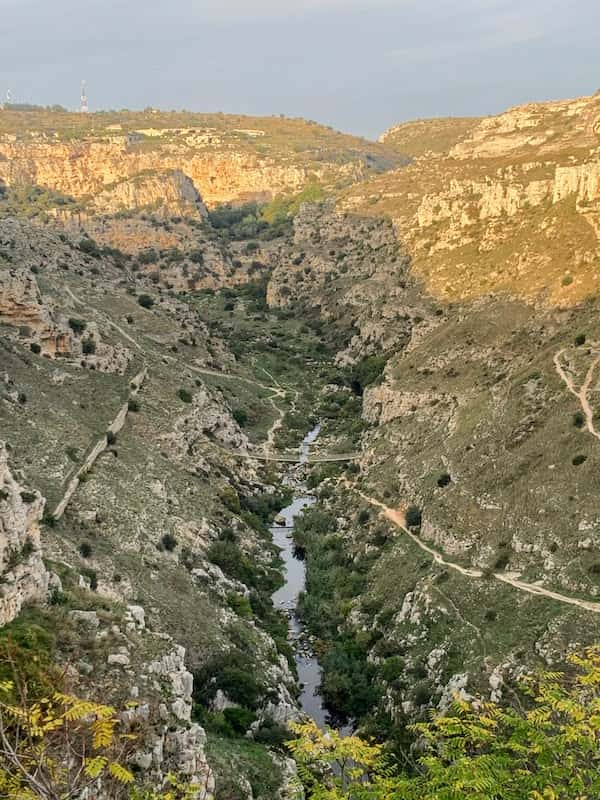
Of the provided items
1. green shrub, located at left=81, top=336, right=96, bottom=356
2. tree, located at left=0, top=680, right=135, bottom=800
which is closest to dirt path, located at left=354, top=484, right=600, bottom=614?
tree, located at left=0, top=680, right=135, bottom=800

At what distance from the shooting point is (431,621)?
43000 millimetres

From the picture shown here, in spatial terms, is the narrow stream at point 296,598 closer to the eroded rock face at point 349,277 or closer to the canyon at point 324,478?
the canyon at point 324,478

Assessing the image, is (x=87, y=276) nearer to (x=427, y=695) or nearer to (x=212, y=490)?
(x=212, y=490)

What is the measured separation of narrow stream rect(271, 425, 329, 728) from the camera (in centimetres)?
4209

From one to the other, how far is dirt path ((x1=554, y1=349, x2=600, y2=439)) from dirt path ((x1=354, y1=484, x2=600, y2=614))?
11557 millimetres

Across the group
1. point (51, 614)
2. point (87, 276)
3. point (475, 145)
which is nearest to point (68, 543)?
point (51, 614)

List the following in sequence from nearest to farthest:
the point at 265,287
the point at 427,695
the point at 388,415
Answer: the point at 427,695 < the point at 388,415 < the point at 265,287

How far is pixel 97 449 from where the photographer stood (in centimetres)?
5209

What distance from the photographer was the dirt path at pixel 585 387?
49.1 metres

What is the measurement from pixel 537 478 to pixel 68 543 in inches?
1128

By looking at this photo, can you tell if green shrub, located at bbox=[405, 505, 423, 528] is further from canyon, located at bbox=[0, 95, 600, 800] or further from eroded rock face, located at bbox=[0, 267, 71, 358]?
eroded rock face, located at bbox=[0, 267, 71, 358]

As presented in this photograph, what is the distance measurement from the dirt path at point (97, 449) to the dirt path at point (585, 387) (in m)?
32.8

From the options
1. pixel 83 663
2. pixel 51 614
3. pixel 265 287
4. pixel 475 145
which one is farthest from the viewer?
pixel 265 287

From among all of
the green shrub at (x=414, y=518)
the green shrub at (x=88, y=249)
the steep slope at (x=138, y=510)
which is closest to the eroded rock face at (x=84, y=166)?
the green shrub at (x=88, y=249)
